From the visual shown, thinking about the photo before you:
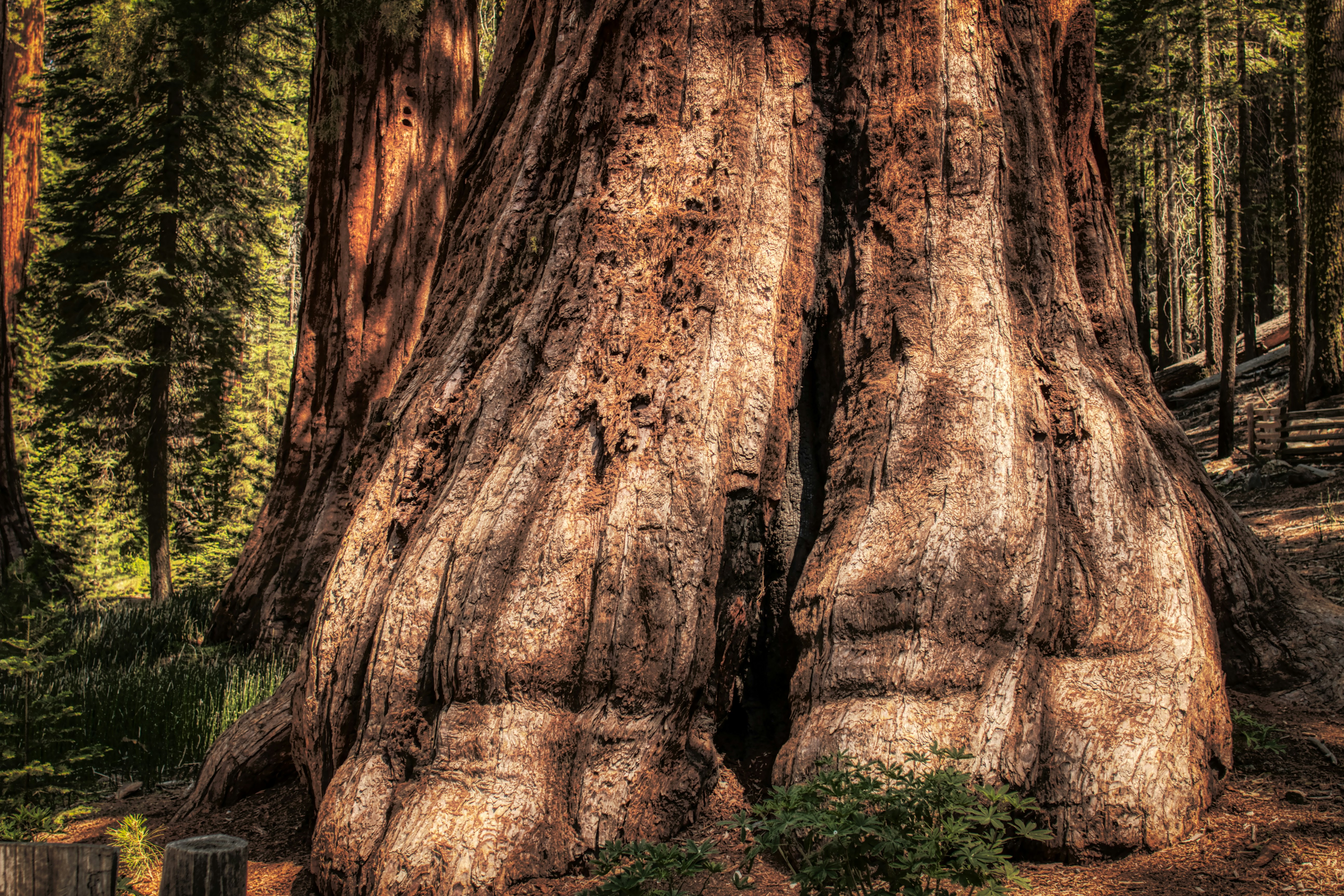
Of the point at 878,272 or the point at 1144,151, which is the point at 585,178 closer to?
the point at 878,272

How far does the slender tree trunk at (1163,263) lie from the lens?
73.7ft

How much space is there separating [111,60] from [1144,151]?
84.0ft

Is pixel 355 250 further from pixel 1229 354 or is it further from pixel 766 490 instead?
pixel 1229 354

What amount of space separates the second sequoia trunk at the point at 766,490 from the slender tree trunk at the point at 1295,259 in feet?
42.6

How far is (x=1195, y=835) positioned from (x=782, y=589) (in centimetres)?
151

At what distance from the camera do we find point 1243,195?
21031mm

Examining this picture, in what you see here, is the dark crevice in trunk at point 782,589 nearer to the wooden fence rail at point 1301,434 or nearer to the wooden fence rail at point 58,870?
the wooden fence rail at point 58,870

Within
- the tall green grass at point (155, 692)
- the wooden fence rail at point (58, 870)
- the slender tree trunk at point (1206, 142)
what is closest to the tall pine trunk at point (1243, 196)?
the slender tree trunk at point (1206, 142)

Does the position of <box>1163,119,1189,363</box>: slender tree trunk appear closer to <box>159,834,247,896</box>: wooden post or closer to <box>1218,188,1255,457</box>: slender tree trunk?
<box>1218,188,1255,457</box>: slender tree trunk

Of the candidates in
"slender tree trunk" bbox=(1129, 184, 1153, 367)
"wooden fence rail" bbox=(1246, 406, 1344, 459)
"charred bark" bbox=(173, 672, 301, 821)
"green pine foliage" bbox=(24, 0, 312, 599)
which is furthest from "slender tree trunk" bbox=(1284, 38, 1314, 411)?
"charred bark" bbox=(173, 672, 301, 821)

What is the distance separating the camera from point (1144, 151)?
2466 centimetres

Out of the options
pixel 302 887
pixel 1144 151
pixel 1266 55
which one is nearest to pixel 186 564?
pixel 302 887

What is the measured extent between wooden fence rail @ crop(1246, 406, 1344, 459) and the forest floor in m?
12.0

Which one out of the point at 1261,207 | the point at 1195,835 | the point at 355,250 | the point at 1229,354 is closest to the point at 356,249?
the point at 355,250
